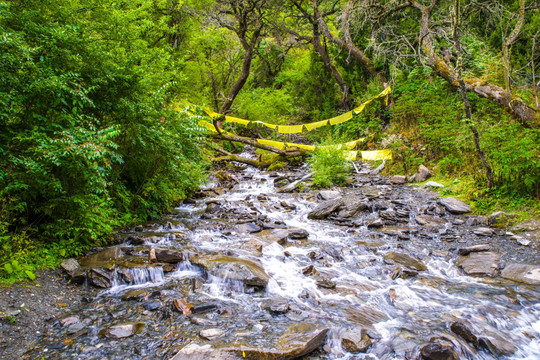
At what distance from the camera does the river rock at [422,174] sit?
918 cm

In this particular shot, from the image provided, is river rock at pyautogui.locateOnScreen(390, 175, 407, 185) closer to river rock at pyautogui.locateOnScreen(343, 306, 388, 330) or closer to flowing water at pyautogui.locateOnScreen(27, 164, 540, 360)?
flowing water at pyautogui.locateOnScreen(27, 164, 540, 360)

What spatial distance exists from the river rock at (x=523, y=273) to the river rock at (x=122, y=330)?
480 cm

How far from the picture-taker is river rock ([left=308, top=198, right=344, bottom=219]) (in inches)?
295

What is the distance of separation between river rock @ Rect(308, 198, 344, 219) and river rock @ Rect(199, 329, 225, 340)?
4.75 m

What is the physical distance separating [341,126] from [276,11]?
294 inches

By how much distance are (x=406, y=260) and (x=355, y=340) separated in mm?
2285

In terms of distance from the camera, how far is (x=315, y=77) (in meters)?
21.4

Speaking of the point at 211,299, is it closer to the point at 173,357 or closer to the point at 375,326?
the point at 173,357

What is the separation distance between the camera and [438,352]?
2.73 metres

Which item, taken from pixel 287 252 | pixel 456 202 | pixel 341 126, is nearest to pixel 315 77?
pixel 341 126

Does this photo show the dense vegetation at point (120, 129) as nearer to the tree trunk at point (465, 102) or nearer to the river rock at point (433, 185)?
the tree trunk at point (465, 102)

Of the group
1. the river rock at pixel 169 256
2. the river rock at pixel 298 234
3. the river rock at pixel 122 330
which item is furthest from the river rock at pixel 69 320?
the river rock at pixel 298 234

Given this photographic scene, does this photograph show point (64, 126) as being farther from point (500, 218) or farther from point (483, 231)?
point (500, 218)

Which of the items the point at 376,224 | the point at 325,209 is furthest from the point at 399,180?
the point at 376,224
